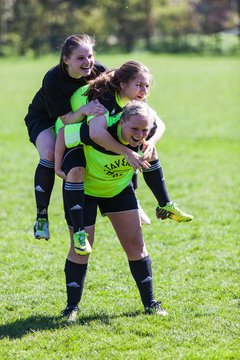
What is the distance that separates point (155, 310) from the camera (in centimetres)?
544

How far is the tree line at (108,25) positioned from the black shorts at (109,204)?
51567 mm

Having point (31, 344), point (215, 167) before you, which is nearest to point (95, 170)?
point (31, 344)

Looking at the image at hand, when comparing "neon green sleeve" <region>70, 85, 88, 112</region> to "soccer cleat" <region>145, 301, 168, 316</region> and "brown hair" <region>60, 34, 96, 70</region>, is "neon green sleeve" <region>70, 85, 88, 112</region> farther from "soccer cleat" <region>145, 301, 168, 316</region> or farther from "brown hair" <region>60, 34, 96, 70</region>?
"soccer cleat" <region>145, 301, 168, 316</region>

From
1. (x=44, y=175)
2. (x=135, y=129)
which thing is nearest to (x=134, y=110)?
(x=135, y=129)

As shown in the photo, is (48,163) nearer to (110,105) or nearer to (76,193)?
(76,193)

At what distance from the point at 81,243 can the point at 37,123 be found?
3.89ft

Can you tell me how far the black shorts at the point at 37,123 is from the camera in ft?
18.2

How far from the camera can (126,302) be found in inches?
230

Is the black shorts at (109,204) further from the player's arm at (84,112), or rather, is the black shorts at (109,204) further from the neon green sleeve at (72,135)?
the player's arm at (84,112)

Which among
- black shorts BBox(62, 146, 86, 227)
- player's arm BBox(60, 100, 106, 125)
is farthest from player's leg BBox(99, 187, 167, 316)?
player's arm BBox(60, 100, 106, 125)

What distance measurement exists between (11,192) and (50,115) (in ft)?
18.2

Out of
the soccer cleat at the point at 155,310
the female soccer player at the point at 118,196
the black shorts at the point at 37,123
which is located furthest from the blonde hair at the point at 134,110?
the soccer cleat at the point at 155,310

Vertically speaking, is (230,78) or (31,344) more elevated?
(31,344)

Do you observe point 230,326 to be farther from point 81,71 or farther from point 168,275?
point 81,71
